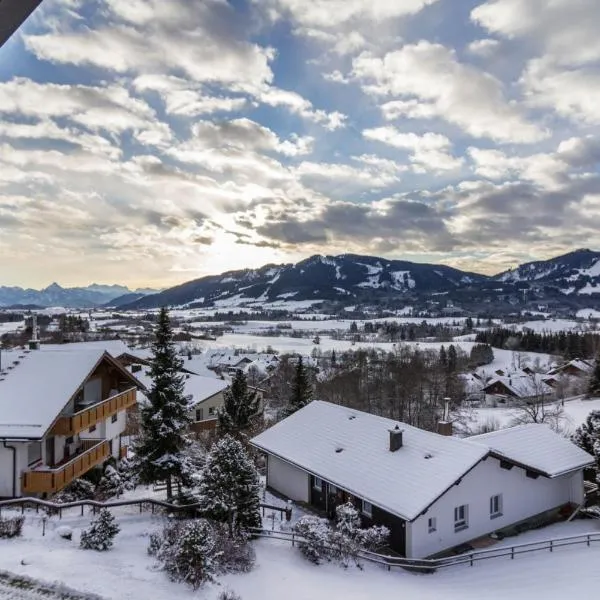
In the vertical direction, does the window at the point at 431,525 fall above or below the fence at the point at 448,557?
above

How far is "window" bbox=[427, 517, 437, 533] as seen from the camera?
21.1 meters

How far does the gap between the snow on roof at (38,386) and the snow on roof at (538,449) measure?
67.5ft

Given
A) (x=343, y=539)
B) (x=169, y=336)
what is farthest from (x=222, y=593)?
(x=169, y=336)

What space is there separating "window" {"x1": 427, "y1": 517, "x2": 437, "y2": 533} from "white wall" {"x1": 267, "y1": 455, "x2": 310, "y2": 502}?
754 centimetres

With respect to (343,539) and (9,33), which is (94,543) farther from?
(9,33)

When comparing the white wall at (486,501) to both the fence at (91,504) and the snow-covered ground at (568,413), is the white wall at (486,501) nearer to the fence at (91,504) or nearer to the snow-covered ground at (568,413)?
the fence at (91,504)

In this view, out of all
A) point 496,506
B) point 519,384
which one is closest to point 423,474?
point 496,506

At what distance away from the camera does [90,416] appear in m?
24.4

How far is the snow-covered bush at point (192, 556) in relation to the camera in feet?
45.9

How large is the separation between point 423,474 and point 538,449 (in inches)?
365

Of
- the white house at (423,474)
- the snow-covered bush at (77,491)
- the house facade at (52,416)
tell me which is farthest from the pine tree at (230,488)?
the snow-covered bush at (77,491)

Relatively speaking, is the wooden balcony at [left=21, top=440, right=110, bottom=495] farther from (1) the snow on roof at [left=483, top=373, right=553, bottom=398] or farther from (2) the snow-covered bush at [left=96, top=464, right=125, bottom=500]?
(1) the snow on roof at [left=483, top=373, right=553, bottom=398]

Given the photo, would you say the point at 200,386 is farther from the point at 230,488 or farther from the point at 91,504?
the point at 230,488

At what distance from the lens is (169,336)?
960 inches
